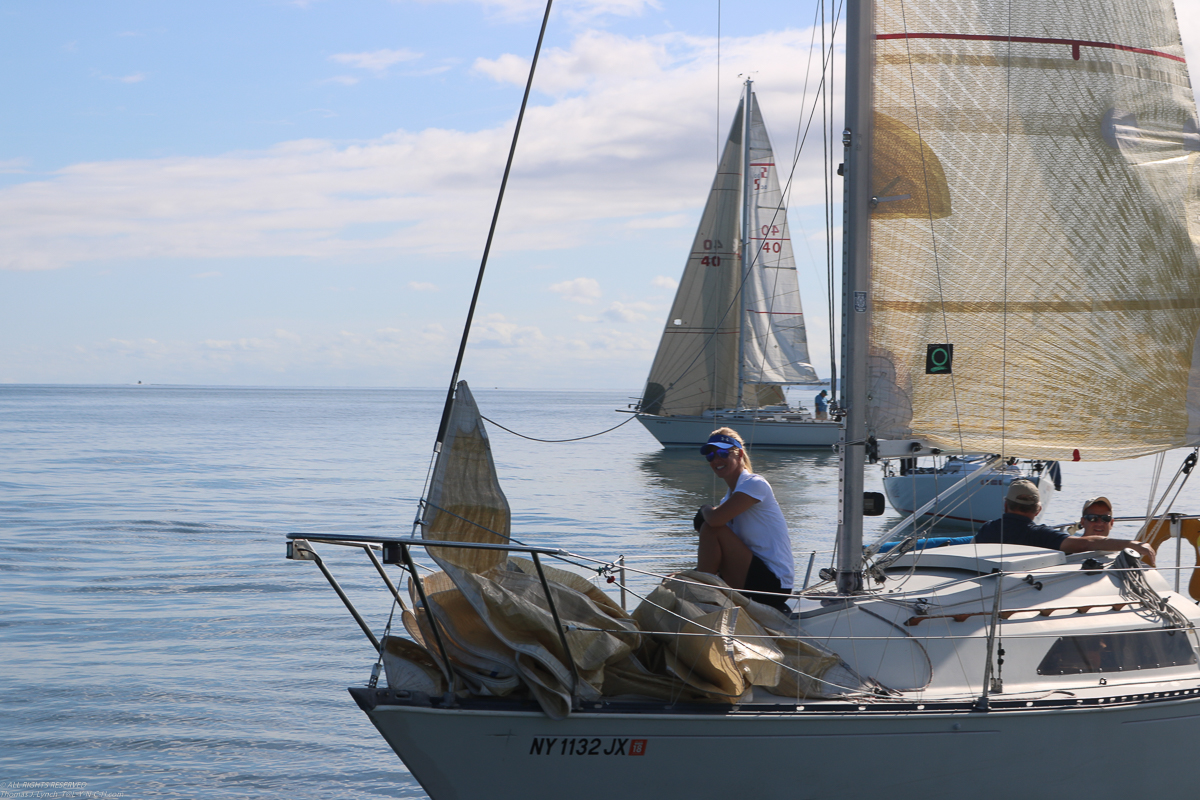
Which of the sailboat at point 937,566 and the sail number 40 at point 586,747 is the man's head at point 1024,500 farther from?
the sail number 40 at point 586,747

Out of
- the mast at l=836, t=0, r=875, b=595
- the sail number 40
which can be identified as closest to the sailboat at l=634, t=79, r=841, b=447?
the mast at l=836, t=0, r=875, b=595

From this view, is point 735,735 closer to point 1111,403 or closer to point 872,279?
point 872,279

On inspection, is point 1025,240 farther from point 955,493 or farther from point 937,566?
point 955,493

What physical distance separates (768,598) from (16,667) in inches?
306

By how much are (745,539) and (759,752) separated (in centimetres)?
123

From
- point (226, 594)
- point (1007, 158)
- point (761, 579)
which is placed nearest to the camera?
point (761, 579)

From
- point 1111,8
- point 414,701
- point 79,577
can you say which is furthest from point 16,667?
point 1111,8

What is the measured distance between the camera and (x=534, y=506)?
75.4ft

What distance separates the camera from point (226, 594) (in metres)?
13.2

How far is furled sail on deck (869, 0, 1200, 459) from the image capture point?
615 cm

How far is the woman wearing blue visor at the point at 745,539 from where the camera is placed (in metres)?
5.45

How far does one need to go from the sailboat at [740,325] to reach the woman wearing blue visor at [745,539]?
2789cm

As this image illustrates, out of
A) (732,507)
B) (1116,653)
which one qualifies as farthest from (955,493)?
(732,507)

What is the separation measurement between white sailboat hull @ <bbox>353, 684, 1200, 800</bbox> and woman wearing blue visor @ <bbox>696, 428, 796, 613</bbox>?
94cm
